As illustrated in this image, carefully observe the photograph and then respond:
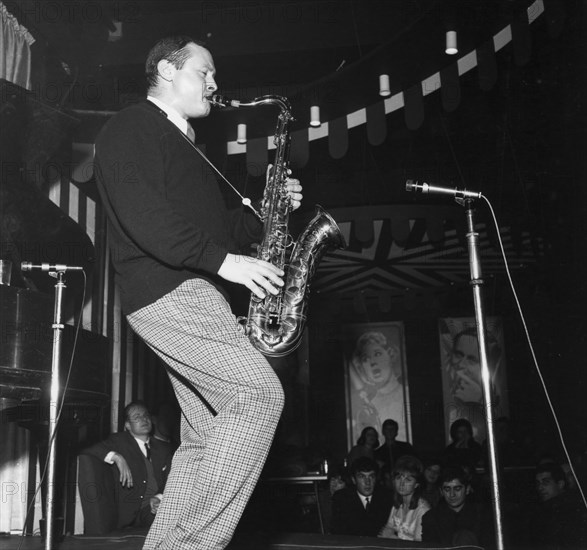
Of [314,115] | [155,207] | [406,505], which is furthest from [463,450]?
[155,207]

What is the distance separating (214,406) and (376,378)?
454 inches

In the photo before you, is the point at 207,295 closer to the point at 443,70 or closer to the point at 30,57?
the point at 443,70

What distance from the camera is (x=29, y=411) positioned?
12.9 ft

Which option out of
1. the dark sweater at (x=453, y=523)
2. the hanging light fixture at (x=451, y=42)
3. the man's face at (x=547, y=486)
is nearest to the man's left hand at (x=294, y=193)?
the hanging light fixture at (x=451, y=42)

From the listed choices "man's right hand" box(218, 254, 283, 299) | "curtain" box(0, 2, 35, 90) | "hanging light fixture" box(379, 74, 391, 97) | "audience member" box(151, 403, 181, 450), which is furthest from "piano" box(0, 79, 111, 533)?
"audience member" box(151, 403, 181, 450)

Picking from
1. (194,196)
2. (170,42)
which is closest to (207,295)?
(194,196)

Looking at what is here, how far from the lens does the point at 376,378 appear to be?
521 inches

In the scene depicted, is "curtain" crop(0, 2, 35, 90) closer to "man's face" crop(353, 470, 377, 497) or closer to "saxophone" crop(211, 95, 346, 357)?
"saxophone" crop(211, 95, 346, 357)

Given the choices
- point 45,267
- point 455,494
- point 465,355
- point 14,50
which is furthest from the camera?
point 465,355

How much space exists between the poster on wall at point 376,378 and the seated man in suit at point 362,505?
282 inches

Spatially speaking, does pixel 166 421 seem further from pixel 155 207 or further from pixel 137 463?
pixel 155 207

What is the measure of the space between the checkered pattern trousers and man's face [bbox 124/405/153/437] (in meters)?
3.70

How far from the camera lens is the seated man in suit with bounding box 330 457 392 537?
552 cm

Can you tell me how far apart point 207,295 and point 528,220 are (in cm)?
701
